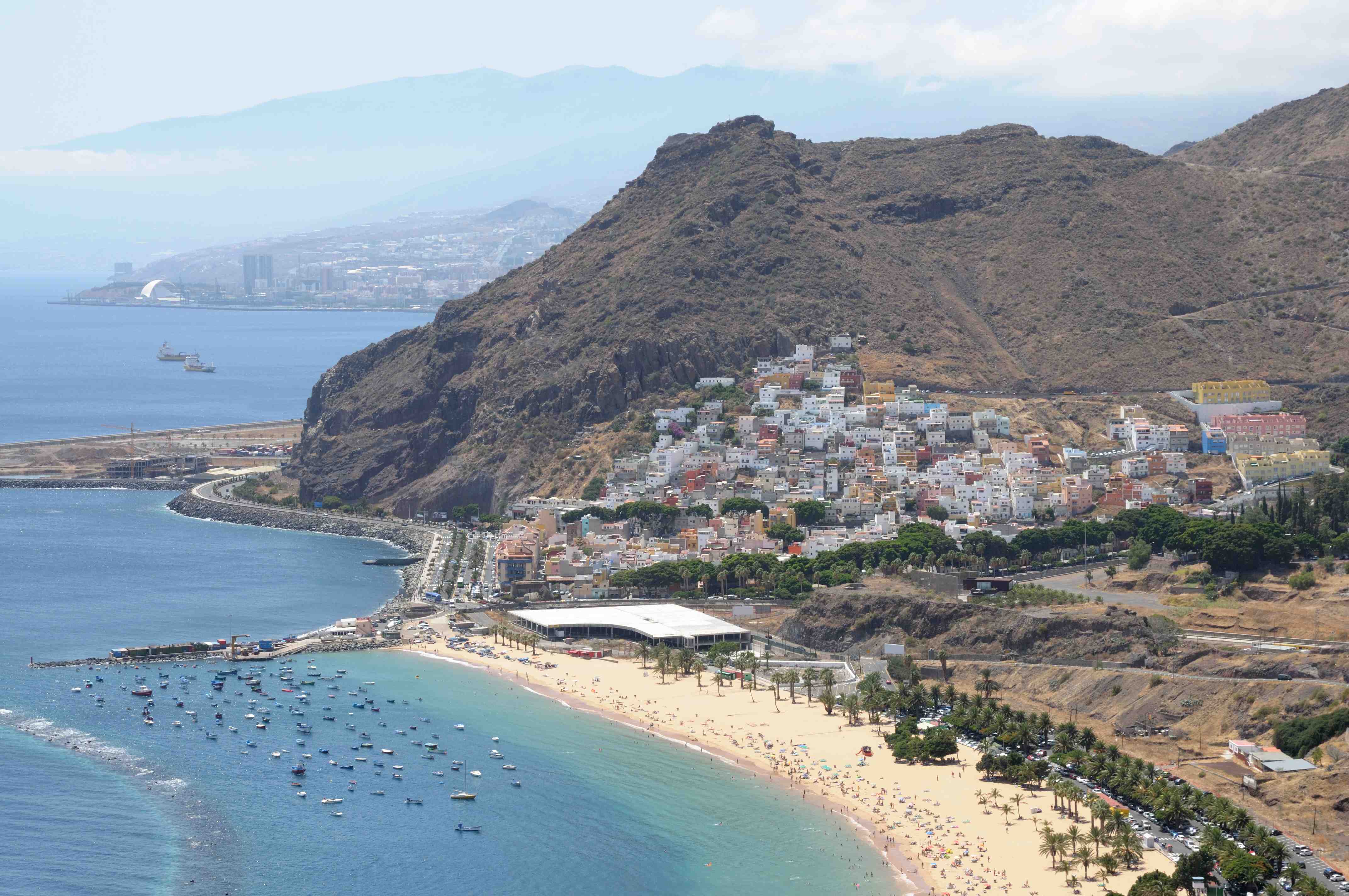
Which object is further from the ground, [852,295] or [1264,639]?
[852,295]

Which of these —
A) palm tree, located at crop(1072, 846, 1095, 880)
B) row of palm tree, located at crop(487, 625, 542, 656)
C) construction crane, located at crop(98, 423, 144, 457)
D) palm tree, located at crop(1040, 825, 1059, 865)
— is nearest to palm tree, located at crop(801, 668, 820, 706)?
row of palm tree, located at crop(487, 625, 542, 656)

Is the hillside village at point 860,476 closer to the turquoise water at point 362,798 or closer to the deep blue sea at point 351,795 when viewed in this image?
the deep blue sea at point 351,795

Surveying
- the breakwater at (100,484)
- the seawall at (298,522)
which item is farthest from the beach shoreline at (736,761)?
the breakwater at (100,484)

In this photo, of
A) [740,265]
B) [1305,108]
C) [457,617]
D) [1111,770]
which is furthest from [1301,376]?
[1111,770]

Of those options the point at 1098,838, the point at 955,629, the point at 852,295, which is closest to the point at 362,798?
the point at 1098,838

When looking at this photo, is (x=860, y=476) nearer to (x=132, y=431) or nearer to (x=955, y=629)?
(x=955, y=629)
